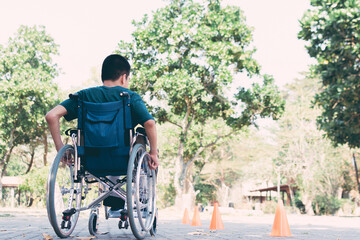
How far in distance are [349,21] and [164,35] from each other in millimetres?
8566

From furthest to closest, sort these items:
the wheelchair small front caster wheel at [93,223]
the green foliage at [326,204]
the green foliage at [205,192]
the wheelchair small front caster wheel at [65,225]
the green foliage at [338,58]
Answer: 1. the green foliage at [205,192]
2. the green foliage at [326,204]
3. the green foliage at [338,58]
4. the wheelchair small front caster wheel at [93,223]
5. the wheelchair small front caster wheel at [65,225]

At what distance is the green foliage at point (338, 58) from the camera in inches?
449

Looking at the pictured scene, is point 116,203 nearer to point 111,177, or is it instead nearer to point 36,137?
point 111,177

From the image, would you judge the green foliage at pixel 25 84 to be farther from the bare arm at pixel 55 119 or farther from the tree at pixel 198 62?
the bare arm at pixel 55 119

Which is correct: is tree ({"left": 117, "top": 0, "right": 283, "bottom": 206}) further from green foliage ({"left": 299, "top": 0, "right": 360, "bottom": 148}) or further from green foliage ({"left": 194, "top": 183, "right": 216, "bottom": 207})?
green foliage ({"left": 194, "top": 183, "right": 216, "bottom": 207})

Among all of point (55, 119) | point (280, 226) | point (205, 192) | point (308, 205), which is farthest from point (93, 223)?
point (205, 192)

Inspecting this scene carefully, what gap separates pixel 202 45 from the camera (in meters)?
17.6

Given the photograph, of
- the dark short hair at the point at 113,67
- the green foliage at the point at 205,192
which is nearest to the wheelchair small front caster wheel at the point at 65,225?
the dark short hair at the point at 113,67

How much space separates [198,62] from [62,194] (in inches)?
580

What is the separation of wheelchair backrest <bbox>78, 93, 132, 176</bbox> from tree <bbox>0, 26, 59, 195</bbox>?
1972 cm

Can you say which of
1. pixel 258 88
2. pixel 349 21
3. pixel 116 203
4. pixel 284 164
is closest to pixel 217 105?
pixel 258 88

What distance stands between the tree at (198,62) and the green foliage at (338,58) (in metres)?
5.25

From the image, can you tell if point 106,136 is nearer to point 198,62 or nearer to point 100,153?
point 100,153

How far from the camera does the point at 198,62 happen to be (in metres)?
18.2
